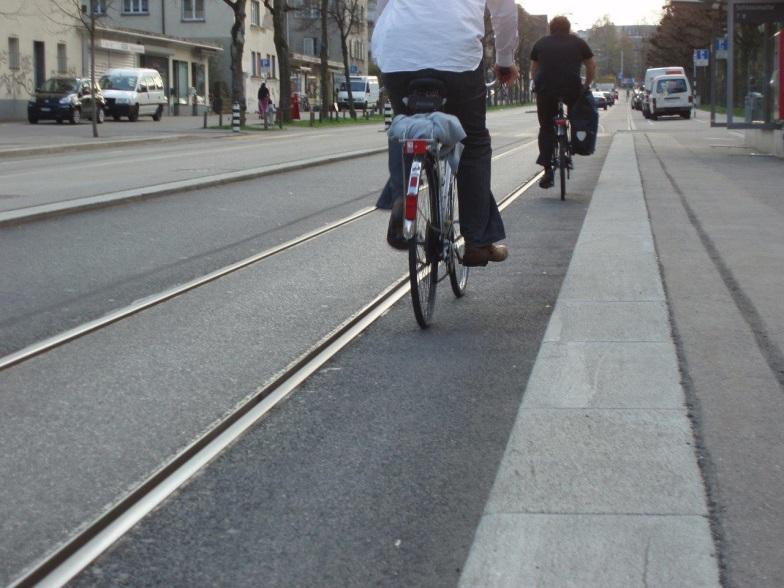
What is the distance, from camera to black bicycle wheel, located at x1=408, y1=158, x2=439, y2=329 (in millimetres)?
6098

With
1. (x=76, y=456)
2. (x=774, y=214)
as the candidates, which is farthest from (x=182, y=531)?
(x=774, y=214)

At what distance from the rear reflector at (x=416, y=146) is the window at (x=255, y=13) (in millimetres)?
76879

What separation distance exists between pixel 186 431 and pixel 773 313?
10.8 ft

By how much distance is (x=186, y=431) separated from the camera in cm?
447

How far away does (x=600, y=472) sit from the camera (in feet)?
13.0

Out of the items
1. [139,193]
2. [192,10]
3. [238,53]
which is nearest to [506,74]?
[139,193]

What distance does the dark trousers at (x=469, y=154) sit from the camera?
627cm

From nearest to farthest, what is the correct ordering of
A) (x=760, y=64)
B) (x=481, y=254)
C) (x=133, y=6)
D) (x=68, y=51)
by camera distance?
(x=481, y=254) → (x=760, y=64) → (x=68, y=51) → (x=133, y=6)

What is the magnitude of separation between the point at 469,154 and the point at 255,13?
3073 inches

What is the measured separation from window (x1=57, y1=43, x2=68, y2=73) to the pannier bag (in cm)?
4257

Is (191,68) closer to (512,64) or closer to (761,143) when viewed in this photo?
(761,143)

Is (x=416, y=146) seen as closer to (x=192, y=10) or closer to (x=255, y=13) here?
(x=192, y=10)

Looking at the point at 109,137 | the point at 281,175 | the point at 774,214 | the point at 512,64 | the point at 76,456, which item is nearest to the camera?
the point at 76,456

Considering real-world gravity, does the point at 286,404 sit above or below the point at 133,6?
below
